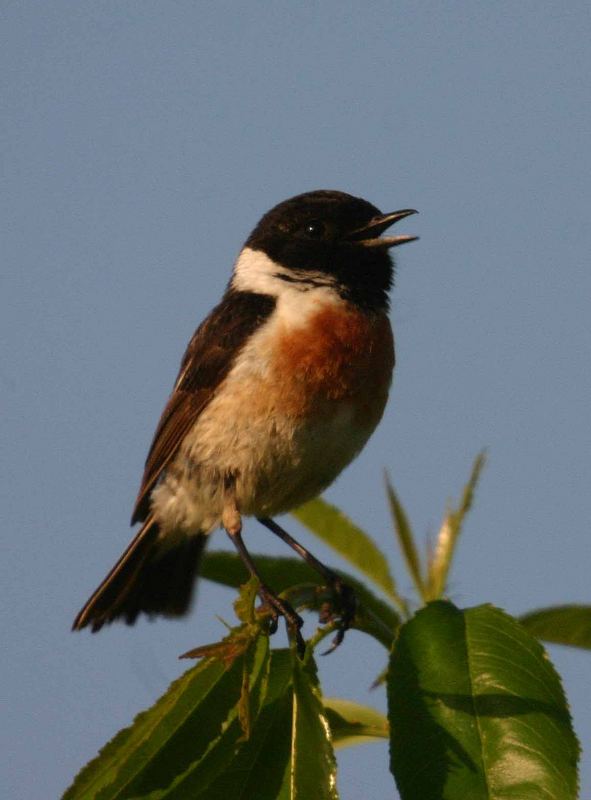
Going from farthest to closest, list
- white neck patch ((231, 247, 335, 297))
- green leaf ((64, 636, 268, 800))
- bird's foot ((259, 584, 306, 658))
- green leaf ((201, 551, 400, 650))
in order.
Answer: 1. white neck patch ((231, 247, 335, 297))
2. green leaf ((201, 551, 400, 650))
3. bird's foot ((259, 584, 306, 658))
4. green leaf ((64, 636, 268, 800))

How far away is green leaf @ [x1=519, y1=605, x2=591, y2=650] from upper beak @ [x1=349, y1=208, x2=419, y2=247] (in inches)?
81.5

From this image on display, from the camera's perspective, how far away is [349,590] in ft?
10.2

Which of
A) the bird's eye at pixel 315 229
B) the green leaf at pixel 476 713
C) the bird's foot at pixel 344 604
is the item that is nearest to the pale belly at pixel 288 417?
the bird's eye at pixel 315 229

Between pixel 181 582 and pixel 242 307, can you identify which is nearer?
pixel 242 307

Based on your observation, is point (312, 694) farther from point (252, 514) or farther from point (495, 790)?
point (252, 514)

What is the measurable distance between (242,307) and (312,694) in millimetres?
2613

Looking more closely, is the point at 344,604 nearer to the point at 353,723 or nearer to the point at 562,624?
the point at 353,723

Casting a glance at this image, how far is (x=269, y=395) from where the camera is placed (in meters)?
4.52

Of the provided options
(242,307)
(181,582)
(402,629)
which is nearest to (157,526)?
(181,582)

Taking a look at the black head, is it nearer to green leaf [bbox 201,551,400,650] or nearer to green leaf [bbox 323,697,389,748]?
Result: green leaf [bbox 201,551,400,650]

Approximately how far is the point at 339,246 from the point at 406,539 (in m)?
1.99

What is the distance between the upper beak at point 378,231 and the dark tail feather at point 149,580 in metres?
1.52

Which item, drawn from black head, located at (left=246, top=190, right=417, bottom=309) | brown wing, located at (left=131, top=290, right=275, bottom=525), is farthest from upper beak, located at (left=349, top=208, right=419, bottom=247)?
brown wing, located at (left=131, top=290, right=275, bottom=525)

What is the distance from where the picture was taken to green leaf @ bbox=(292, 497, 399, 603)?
3.48 meters
